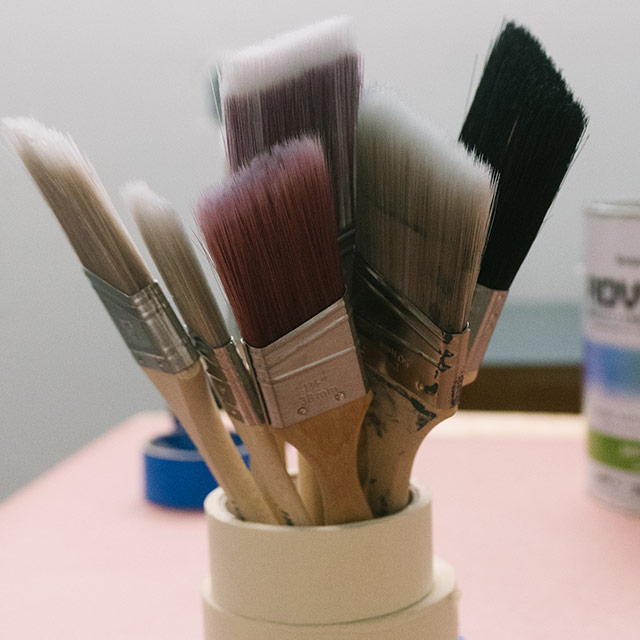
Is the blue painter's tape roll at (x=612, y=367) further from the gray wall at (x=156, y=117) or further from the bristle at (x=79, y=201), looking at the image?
the gray wall at (x=156, y=117)

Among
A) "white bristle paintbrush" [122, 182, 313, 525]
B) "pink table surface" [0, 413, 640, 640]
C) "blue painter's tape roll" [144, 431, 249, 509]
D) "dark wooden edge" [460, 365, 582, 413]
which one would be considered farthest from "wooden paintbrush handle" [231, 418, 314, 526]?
"dark wooden edge" [460, 365, 582, 413]

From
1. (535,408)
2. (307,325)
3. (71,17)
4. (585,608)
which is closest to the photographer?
(307,325)

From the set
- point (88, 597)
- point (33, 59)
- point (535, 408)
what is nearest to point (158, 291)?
point (88, 597)

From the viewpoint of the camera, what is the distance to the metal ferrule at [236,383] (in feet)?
0.88

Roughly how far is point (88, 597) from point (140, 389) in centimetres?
72

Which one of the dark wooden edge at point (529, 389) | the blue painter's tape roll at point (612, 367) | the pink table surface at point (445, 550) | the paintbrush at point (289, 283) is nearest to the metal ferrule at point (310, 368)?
the paintbrush at point (289, 283)

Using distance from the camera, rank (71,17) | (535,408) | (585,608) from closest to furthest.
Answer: (585,608)
(535,408)
(71,17)

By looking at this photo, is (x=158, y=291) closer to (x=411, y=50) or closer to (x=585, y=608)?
(x=585, y=608)

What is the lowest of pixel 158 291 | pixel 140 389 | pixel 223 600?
pixel 140 389

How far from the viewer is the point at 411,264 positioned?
271mm

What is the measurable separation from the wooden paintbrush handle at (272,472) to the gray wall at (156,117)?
0.70 m

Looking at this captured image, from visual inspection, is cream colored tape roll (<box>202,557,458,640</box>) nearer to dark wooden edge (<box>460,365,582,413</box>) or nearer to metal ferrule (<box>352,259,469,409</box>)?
metal ferrule (<box>352,259,469,409</box>)

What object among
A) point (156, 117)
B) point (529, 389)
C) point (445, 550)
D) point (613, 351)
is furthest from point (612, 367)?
point (156, 117)

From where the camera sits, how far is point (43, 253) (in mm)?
1041
